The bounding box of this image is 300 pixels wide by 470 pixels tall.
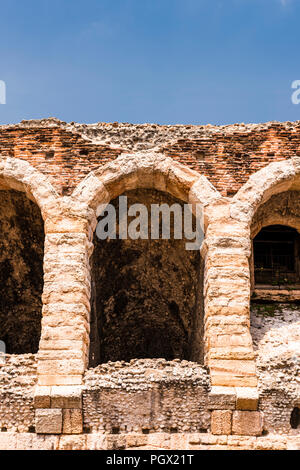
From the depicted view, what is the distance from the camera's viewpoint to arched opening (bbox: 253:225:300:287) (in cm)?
1354

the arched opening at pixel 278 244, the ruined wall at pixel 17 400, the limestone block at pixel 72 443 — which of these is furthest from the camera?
the arched opening at pixel 278 244

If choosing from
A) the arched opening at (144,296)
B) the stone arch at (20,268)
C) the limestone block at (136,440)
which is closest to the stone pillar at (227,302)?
the limestone block at (136,440)

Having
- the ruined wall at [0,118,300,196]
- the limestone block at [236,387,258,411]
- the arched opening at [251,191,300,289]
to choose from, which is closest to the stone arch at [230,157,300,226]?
the ruined wall at [0,118,300,196]

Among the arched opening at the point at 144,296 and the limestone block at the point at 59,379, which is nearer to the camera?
the limestone block at the point at 59,379

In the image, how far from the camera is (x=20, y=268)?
523 inches

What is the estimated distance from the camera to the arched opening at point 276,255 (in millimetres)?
13539

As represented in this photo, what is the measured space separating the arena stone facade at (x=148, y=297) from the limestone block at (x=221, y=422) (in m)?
0.02

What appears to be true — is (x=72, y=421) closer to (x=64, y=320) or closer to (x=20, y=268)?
(x=64, y=320)

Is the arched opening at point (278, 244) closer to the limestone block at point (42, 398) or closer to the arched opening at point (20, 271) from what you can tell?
the arched opening at point (20, 271)

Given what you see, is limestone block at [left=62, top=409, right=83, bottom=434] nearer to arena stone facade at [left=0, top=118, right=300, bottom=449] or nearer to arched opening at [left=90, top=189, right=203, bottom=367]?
arena stone facade at [left=0, top=118, right=300, bottom=449]

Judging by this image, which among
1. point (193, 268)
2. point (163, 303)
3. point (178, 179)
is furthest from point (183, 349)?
point (178, 179)

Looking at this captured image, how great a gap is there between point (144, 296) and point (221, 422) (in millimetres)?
4578

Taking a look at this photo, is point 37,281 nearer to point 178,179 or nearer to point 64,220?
point 64,220

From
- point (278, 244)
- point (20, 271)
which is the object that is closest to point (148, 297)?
point (20, 271)
